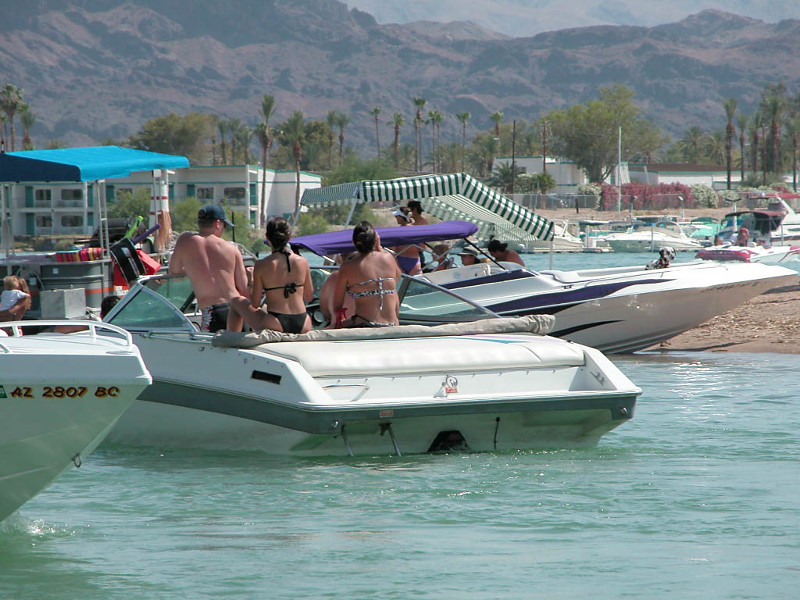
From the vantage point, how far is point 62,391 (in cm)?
542

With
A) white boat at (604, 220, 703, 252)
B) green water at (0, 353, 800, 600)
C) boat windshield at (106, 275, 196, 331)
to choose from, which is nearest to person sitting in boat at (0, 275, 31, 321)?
boat windshield at (106, 275, 196, 331)

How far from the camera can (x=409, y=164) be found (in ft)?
573

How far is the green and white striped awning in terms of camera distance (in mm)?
14547

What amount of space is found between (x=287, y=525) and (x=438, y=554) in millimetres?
1024

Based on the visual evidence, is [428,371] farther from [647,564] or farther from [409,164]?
[409,164]

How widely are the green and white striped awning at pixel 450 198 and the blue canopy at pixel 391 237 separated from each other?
4.98 ft

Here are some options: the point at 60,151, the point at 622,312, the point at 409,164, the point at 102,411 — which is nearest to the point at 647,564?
the point at 102,411

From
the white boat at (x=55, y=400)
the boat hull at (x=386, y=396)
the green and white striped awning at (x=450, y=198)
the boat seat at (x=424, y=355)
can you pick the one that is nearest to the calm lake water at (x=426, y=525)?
the boat hull at (x=386, y=396)

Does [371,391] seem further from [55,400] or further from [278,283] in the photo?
[55,400]

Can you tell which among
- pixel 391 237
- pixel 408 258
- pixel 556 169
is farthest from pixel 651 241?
pixel 556 169

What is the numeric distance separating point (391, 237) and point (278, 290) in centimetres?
353

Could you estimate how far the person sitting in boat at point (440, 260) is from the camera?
46.4 ft

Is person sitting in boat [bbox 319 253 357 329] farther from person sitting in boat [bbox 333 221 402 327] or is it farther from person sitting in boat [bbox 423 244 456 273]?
person sitting in boat [bbox 423 244 456 273]

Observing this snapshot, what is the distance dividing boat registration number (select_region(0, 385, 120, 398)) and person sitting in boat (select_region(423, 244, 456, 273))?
8.81 metres
